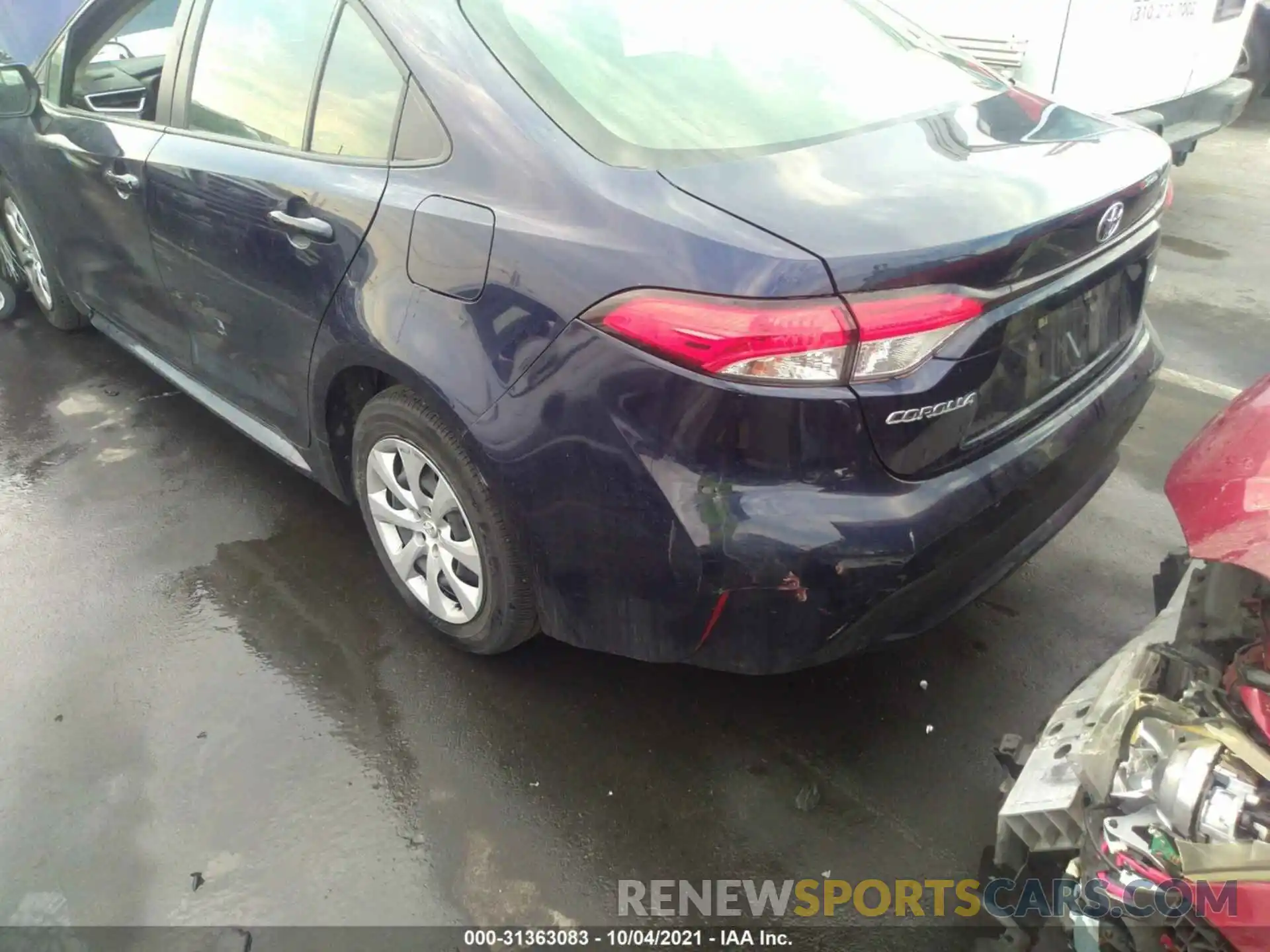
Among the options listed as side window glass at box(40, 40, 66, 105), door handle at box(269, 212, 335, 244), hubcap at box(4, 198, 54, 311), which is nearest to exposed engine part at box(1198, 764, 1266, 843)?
door handle at box(269, 212, 335, 244)

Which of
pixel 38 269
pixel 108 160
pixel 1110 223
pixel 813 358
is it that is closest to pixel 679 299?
pixel 813 358

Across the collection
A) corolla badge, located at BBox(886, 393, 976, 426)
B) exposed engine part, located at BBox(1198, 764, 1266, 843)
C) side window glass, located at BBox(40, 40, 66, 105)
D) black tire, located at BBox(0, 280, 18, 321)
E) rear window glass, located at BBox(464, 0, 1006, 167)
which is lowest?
black tire, located at BBox(0, 280, 18, 321)

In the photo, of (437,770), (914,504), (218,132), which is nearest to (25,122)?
(218,132)

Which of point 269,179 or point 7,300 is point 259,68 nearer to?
point 269,179

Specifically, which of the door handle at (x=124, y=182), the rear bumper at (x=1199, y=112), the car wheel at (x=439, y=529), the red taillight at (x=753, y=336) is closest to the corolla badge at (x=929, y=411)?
the red taillight at (x=753, y=336)

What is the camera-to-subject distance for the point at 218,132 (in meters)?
2.73

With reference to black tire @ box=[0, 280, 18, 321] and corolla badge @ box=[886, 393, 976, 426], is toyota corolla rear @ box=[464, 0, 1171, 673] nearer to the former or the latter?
corolla badge @ box=[886, 393, 976, 426]

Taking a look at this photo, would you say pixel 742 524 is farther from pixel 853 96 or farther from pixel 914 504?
pixel 853 96

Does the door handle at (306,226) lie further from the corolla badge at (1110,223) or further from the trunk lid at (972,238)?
the corolla badge at (1110,223)

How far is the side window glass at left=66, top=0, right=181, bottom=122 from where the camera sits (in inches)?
136

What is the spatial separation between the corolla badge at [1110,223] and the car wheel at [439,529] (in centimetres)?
147

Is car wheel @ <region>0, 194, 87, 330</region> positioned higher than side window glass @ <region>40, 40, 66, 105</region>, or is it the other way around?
side window glass @ <region>40, 40, 66, 105</region>

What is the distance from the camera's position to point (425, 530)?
2.48 m

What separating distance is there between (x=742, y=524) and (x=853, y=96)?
1.16 m
